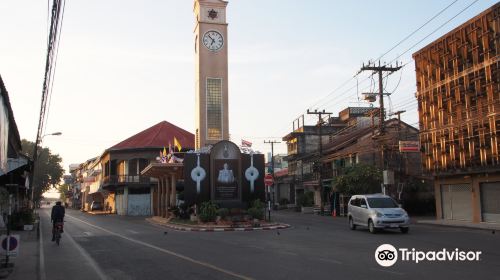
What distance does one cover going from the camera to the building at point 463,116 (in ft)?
100

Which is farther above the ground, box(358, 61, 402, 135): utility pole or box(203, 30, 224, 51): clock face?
box(203, 30, 224, 51): clock face

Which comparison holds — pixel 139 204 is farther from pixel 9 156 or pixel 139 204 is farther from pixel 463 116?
pixel 9 156

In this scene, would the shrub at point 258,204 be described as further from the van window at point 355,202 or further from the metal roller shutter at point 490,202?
the metal roller shutter at point 490,202

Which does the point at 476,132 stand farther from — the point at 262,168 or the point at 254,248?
the point at 254,248

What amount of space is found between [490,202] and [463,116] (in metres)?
5.71

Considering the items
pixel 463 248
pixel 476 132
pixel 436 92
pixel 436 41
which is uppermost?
pixel 436 41

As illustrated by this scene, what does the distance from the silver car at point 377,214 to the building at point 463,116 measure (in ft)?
29.5

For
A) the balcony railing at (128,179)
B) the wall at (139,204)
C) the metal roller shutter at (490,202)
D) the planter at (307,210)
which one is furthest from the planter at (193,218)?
the balcony railing at (128,179)

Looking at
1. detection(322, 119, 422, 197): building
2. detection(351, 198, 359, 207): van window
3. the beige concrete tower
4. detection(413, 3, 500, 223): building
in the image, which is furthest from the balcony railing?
detection(351, 198, 359, 207): van window

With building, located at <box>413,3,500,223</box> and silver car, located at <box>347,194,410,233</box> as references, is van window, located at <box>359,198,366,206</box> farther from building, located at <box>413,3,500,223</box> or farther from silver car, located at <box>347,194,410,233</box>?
building, located at <box>413,3,500,223</box>

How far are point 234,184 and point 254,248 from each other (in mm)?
18632

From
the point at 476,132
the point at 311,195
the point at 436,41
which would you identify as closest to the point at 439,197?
the point at 476,132

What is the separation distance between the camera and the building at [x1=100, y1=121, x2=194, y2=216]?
65.8 metres

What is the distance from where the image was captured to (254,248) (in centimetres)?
1802
